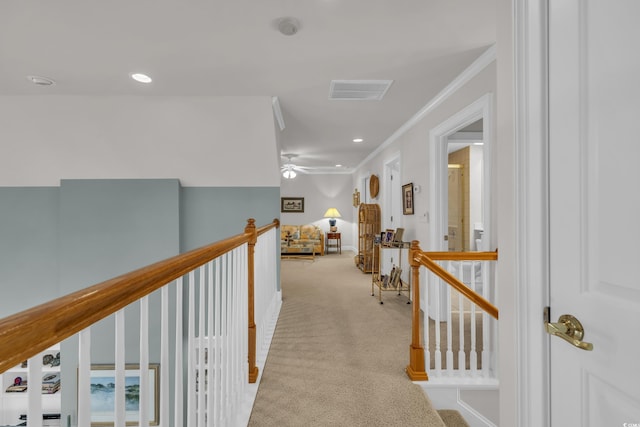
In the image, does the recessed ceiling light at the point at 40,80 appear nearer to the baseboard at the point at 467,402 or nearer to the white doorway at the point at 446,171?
the white doorway at the point at 446,171

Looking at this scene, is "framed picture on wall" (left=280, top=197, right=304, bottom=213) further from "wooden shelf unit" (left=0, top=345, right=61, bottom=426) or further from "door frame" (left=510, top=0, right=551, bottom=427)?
"door frame" (left=510, top=0, right=551, bottom=427)

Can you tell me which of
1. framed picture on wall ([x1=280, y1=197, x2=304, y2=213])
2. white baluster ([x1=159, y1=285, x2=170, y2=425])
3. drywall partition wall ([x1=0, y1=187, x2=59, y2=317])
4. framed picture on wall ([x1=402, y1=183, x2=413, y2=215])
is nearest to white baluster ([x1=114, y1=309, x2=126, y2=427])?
white baluster ([x1=159, y1=285, x2=170, y2=425])

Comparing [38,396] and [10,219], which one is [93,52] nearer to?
[38,396]

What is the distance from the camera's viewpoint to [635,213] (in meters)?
0.74

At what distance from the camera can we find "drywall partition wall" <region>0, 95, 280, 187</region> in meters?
3.24

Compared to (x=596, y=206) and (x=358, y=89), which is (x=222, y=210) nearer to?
(x=358, y=89)

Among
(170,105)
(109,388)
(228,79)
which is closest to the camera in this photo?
(228,79)

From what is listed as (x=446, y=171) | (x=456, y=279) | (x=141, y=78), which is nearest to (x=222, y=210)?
(x=141, y=78)

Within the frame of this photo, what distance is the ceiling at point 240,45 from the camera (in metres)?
1.88

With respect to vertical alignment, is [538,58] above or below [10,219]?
above

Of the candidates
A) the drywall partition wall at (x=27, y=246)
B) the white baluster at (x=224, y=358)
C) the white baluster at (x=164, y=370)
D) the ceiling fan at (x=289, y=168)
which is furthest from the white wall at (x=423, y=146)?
the drywall partition wall at (x=27, y=246)

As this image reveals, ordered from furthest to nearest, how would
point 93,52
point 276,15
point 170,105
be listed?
point 170,105 < point 93,52 < point 276,15

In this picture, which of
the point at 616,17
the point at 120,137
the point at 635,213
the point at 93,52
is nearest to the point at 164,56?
the point at 93,52

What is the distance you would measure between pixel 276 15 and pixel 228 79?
3.41ft
